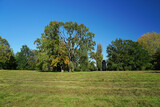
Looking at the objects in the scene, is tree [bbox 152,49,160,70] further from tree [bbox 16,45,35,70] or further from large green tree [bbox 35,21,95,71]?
tree [bbox 16,45,35,70]

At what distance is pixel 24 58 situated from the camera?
204 ft

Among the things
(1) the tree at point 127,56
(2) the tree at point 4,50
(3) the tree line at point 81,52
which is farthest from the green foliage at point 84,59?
(2) the tree at point 4,50

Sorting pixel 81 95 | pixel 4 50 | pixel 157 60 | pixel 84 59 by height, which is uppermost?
pixel 4 50

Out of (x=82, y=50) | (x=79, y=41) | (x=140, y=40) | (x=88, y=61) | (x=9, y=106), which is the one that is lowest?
(x=9, y=106)

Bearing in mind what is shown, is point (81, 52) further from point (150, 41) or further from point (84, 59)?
point (150, 41)

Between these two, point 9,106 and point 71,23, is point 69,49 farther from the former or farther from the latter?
point 9,106

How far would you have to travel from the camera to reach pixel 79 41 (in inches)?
1321

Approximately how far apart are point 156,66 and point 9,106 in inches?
1945

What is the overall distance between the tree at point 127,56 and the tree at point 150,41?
3.37 metres

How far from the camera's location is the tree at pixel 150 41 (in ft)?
141

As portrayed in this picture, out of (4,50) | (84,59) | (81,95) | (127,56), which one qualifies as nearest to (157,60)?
(127,56)

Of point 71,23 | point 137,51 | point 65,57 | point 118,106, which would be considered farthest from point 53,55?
point 137,51

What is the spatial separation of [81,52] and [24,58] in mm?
44497

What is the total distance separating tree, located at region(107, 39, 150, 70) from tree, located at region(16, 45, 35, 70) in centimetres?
4701
